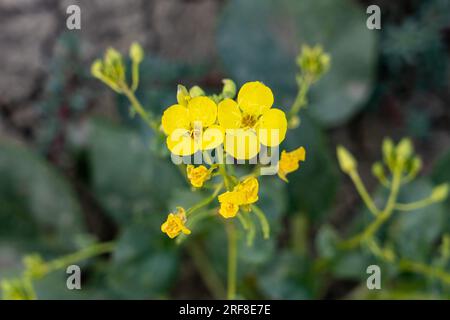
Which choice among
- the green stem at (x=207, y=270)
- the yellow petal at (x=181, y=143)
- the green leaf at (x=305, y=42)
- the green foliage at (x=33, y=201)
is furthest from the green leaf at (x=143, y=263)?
the yellow petal at (x=181, y=143)

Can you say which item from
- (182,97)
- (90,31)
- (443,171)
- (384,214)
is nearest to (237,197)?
(182,97)

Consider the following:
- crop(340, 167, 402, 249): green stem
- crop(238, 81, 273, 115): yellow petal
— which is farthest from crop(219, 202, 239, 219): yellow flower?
crop(340, 167, 402, 249): green stem

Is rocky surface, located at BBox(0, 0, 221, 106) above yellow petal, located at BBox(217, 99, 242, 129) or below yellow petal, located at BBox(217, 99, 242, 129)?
above

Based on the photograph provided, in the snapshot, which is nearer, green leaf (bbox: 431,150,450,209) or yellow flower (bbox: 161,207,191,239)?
yellow flower (bbox: 161,207,191,239)

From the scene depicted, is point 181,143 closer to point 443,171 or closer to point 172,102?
point 172,102

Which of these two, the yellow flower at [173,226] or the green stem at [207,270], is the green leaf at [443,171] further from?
the yellow flower at [173,226]

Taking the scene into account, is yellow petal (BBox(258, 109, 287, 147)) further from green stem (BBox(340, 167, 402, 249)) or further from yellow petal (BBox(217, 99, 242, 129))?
green stem (BBox(340, 167, 402, 249))

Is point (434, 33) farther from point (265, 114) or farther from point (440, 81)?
point (265, 114)
